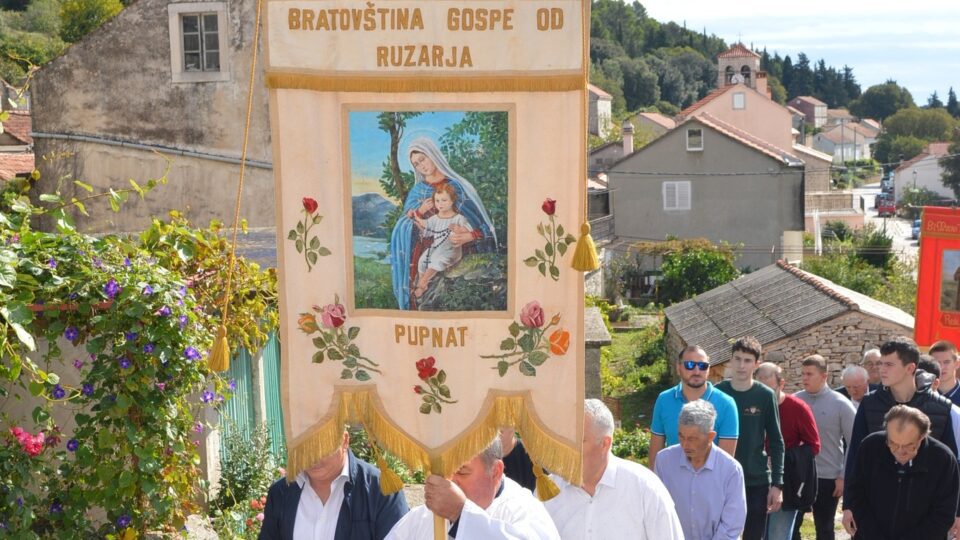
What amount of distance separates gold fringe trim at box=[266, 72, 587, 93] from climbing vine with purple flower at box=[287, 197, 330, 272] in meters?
0.48

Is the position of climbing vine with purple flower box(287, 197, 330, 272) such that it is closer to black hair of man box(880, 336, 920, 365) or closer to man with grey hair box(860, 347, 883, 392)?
black hair of man box(880, 336, 920, 365)

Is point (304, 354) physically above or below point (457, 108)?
below

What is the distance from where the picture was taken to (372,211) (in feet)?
15.7

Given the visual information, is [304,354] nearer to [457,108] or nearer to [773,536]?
[457,108]

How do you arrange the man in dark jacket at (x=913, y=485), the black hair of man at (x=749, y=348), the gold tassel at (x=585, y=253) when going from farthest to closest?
the black hair of man at (x=749, y=348)
the man in dark jacket at (x=913, y=485)
the gold tassel at (x=585, y=253)

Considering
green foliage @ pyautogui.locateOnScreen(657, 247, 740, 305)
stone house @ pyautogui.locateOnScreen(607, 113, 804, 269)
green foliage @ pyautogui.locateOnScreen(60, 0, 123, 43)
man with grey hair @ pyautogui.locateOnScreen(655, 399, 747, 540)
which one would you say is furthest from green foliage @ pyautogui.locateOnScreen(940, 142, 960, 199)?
man with grey hair @ pyautogui.locateOnScreen(655, 399, 747, 540)

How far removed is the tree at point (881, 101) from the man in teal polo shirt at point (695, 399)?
623 feet

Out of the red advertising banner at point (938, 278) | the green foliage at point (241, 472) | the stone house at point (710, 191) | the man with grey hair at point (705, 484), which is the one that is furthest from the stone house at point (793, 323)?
the stone house at point (710, 191)

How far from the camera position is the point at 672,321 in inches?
997

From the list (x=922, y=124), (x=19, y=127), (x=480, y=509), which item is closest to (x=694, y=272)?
(x=19, y=127)

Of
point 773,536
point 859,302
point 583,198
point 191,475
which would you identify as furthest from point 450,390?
point 859,302

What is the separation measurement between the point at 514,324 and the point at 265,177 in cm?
1262

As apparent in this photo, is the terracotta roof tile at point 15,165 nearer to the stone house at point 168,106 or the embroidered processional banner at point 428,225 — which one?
the stone house at point 168,106

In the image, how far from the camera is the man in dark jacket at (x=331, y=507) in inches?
205
